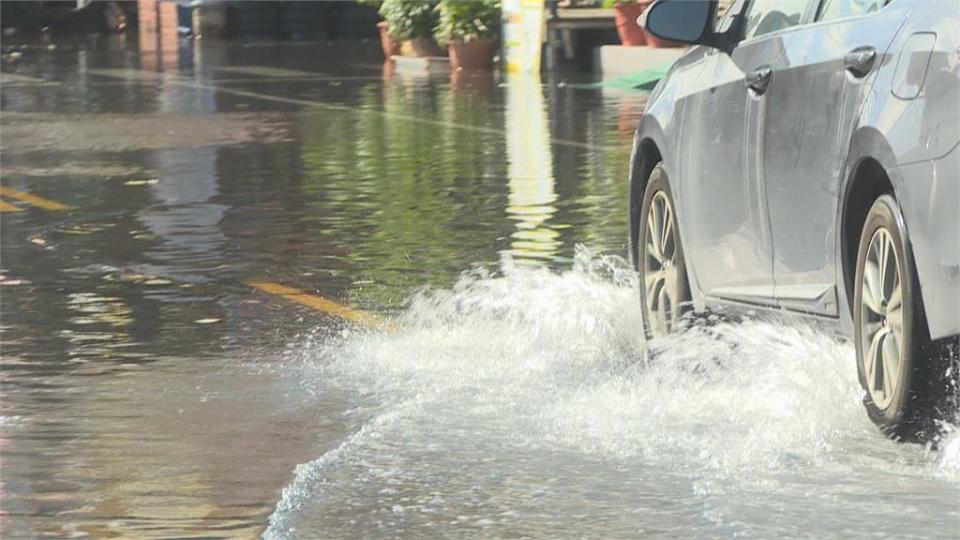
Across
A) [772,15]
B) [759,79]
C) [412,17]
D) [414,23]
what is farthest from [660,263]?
[414,23]

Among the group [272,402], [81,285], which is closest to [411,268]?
[81,285]

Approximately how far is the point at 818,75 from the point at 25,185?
381 inches

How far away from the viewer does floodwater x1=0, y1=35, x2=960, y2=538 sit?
215 inches

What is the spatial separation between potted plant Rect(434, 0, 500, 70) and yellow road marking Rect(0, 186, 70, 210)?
14185 mm

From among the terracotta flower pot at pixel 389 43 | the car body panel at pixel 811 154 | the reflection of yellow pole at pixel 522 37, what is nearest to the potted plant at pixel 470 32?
the reflection of yellow pole at pixel 522 37

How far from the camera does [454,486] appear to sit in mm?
5699

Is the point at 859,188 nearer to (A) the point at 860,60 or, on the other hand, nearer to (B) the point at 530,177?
(A) the point at 860,60

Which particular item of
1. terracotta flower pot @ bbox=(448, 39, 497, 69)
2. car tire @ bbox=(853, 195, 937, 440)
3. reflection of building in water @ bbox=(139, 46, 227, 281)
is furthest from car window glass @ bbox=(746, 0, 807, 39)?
terracotta flower pot @ bbox=(448, 39, 497, 69)

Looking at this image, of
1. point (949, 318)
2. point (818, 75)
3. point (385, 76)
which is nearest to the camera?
point (949, 318)

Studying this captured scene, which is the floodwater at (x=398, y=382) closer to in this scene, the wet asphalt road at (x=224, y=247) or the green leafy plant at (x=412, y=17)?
the wet asphalt road at (x=224, y=247)

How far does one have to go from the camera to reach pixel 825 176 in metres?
5.99

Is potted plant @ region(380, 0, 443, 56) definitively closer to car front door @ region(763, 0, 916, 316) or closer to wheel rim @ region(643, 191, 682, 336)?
wheel rim @ region(643, 191, 682, 336)

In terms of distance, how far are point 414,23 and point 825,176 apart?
23973 millimetres

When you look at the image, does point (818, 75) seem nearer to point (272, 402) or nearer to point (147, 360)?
point (272, 402)
